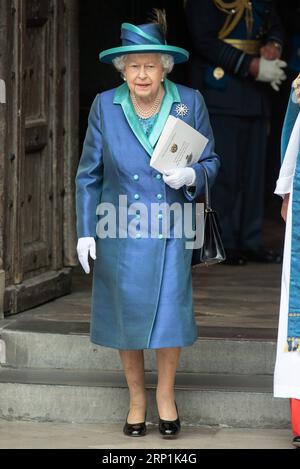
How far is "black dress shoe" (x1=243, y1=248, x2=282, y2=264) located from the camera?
934 centimetres

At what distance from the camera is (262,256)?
9352 mm

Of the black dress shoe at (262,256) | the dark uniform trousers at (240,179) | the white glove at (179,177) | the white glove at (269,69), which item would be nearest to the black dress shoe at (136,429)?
the white glove at (179,177)

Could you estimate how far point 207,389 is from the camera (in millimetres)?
6629

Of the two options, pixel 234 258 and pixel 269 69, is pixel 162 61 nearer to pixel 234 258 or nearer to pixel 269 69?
pixel 269 69

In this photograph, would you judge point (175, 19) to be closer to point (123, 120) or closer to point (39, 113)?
point (39, 113)

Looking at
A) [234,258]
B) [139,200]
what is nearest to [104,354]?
[139,200]

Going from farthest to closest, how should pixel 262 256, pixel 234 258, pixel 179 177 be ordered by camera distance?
pixel 262 256 < pixel 234 258 < pixel 179 177

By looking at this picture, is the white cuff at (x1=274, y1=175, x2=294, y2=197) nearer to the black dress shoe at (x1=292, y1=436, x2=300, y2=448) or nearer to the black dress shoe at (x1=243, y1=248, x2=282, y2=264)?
the black dress shoe at (x1=292, y1=436, x2=300, y2=448)

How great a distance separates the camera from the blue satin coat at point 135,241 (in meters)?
6.14

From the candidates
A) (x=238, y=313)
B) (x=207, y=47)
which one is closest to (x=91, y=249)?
(x=238, y=313)

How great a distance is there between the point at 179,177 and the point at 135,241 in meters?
0.34

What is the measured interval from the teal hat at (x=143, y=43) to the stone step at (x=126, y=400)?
1525 millimetres
